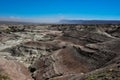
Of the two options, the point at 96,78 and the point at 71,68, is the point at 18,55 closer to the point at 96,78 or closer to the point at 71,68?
the point at 71,68

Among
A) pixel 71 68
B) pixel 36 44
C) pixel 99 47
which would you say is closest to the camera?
pixel 71 68

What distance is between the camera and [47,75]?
25906 mm

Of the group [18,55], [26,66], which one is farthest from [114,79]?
[18,55]

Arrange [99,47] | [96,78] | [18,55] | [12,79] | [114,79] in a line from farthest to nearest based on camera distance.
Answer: [18,55], [99,47], [12,79], [96,78], [114,79]

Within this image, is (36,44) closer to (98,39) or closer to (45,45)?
(45,45)

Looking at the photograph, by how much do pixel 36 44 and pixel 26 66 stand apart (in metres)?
8.17

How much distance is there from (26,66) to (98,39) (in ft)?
43.7

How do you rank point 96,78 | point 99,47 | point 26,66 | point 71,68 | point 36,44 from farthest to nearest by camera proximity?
point 36,44
point 26,66
point 99,47
point 71,68
point 96,78

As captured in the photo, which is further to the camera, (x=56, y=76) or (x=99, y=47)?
(x=99, y=47)

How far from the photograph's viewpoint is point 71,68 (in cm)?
2738

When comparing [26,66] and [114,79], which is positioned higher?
[114,79]

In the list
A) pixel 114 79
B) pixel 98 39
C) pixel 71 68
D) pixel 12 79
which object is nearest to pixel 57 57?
pixel 71 68

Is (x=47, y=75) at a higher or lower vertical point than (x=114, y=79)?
lower

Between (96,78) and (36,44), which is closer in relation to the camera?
(96,78)
